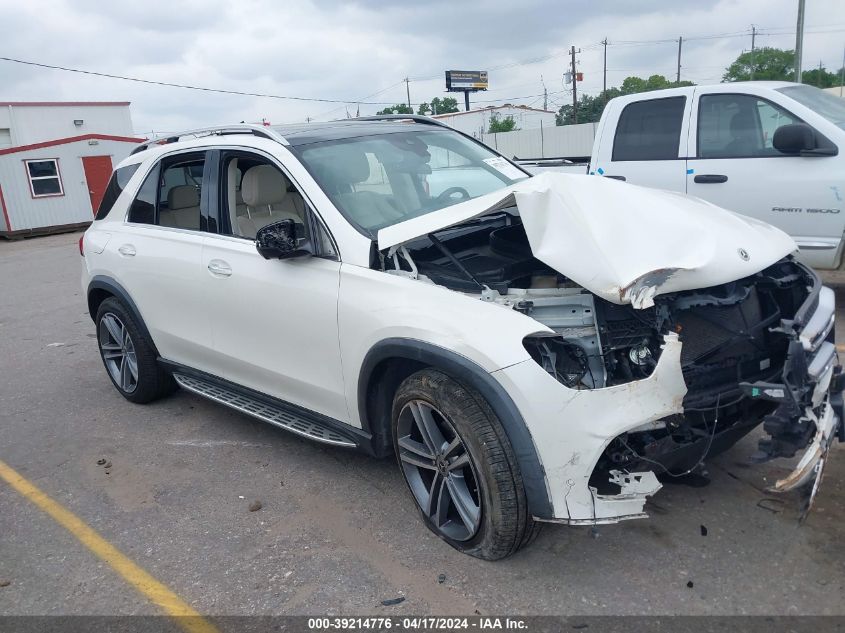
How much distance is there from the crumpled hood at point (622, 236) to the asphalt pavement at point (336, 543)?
1050mm

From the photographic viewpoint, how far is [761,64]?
197ft

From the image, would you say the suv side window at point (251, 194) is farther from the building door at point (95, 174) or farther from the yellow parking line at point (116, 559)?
the building door at point (95, 174)

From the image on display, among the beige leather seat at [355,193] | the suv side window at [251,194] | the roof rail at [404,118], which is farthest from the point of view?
the roof rail at [404,118]

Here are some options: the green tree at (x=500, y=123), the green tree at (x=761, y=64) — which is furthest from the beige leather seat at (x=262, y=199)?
the green tree at (x=761, y=64)

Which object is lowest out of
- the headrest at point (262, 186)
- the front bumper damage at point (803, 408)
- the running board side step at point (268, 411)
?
the running board side step at point (268, 411)

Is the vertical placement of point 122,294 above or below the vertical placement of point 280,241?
below

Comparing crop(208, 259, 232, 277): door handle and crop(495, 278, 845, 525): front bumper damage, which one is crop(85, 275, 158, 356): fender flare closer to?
crop(208, 259, 232, 277): door handle

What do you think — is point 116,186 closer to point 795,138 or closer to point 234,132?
point 234,132

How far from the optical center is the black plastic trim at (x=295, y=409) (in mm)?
3543

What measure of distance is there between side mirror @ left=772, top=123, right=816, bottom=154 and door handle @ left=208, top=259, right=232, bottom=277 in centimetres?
471

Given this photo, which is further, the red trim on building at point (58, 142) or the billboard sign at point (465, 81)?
the billboard sign at point (465, 81)

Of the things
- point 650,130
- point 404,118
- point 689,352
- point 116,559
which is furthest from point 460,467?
point 650,130

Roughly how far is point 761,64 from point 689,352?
6696cm

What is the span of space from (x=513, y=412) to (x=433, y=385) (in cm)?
44
